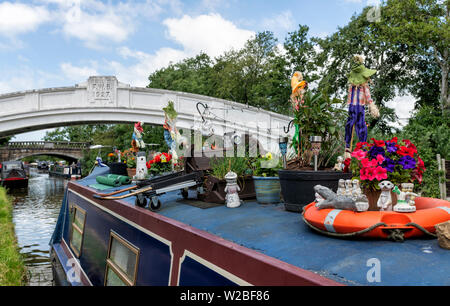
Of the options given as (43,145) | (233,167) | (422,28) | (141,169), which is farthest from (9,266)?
(43,145)

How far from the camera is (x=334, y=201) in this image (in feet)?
7.27

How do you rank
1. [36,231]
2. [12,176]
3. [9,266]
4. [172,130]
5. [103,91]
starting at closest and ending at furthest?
[172,130] → [9,266] → [36,231] → [103,91] → [12,176]

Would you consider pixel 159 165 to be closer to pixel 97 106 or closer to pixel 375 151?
pixel 375 151

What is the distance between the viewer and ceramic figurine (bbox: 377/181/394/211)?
220 cm

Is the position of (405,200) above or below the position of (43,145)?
below

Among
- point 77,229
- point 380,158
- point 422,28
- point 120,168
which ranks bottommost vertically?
point 77,229

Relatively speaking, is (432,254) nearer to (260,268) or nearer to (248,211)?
(260,268)

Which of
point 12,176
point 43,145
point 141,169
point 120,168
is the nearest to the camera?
point 141,169

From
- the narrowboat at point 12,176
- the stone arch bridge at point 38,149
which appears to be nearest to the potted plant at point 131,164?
the narrowboat at point 12,176

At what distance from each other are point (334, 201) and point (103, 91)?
17380 millimetres

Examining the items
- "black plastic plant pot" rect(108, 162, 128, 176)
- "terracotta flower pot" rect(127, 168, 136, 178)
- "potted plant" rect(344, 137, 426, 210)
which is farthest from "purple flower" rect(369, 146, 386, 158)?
"black plastic plant pot" rect(108, 162, 128, 176)

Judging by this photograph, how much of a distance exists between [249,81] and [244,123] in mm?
9745

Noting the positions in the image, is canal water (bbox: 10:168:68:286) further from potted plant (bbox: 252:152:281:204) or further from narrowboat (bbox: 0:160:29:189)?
potted plant (bbox: 252:152:281:204)
